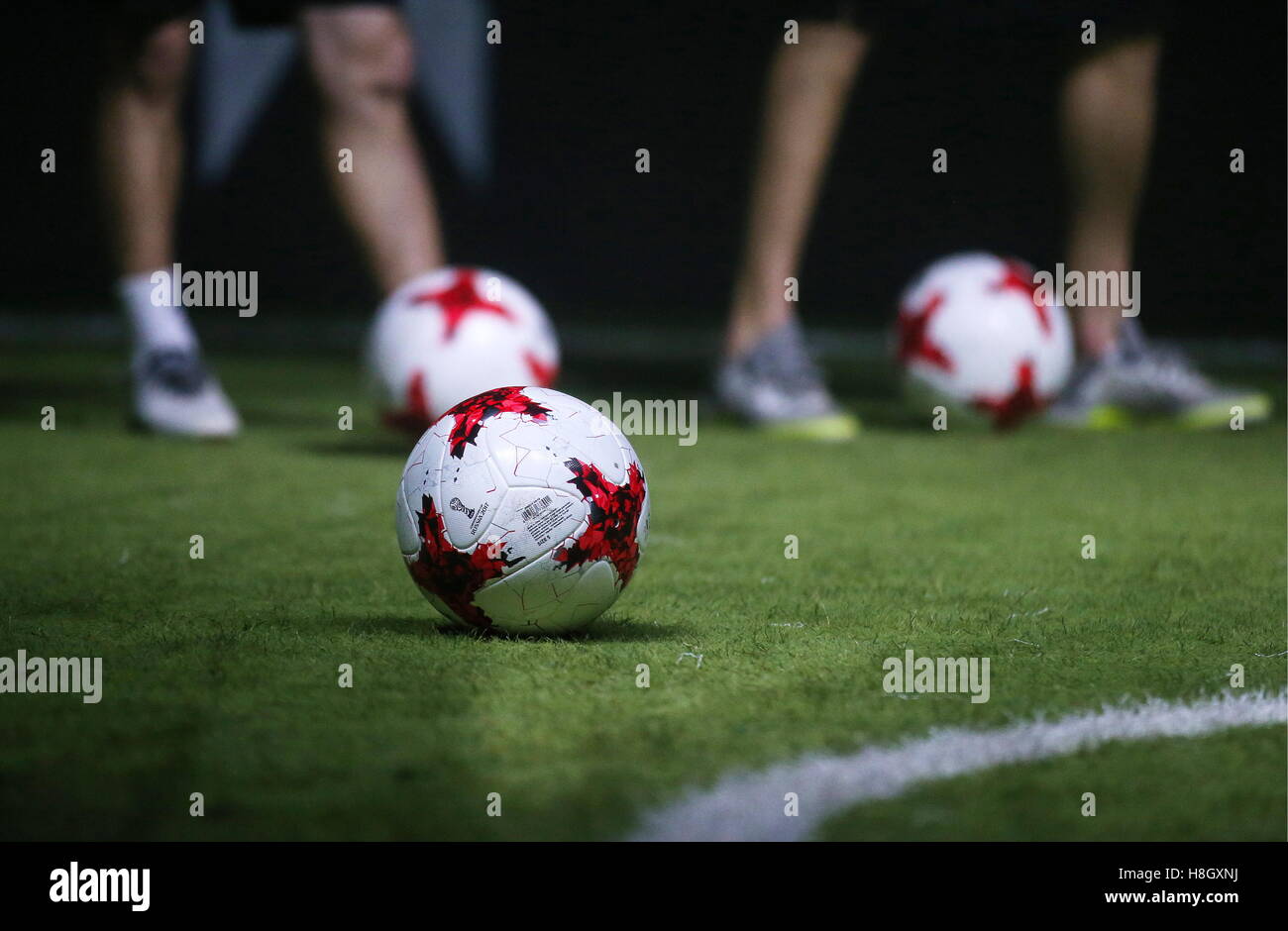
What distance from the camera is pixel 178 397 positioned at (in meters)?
4.39

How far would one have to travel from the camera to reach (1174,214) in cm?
866

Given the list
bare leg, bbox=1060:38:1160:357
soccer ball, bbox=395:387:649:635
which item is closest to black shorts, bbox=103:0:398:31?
bare leg, bbox=1060:38:1160:357

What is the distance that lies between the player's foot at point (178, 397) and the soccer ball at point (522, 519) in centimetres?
225

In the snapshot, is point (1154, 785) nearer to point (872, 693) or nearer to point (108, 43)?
point (872, 693)

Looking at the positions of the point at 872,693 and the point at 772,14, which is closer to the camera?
the point at 872,693

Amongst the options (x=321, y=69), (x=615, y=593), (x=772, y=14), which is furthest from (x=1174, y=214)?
(x=615, y=593)

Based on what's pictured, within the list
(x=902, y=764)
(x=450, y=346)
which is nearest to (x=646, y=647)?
(x=902, y=764)

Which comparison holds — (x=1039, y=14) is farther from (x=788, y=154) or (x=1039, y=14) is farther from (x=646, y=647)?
(x=646, y=647)

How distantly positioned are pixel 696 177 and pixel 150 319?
17.9 feet

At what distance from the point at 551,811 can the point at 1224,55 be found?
8105 mm

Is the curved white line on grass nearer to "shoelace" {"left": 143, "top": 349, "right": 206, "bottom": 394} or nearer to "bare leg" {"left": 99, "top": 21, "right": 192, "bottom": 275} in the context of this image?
"shoelace" {"left": 143, "top": 349, "right": 206, "bottom": 394}

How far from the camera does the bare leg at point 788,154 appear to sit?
4578 mm

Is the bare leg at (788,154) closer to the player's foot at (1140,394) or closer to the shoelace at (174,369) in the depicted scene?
the player's foot at (1140,394)

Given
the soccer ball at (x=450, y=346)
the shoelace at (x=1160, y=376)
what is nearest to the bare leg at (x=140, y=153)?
the soccer ball at (x=450, y=346)
